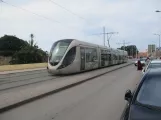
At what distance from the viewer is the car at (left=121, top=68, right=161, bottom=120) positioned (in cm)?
523

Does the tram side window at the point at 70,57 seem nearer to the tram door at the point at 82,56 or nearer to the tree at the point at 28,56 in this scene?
the tram door at the point at 82,56

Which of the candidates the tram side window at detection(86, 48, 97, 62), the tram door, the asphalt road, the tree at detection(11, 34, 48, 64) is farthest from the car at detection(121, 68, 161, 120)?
the tree at detection(11, 34, 48, 64)

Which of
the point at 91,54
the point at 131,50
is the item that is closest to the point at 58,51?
the point at 91,54

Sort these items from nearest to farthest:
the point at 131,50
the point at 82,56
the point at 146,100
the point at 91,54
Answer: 1. the point at 146,100
2. the point at 82,56
3. the point at 91,54
4. the point at 131,50

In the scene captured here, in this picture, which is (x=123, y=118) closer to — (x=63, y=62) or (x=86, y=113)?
(x=86, y=113)

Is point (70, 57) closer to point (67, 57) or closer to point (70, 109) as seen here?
point (67, 57)

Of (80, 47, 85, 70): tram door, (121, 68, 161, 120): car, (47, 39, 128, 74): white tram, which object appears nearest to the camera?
(121, 68, 161, 120): car

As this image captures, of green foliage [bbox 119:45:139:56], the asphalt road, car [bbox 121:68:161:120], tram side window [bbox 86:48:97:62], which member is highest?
green foliage [bbox 119:45:139:56]

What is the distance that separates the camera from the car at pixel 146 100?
523cm

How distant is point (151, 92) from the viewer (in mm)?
6117

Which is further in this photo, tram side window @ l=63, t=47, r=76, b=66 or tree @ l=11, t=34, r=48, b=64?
tree @ l=11, t=34, r=48, b=64

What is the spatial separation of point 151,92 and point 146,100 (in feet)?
0.91

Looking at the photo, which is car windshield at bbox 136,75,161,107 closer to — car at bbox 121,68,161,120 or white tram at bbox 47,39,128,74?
car at bbox 121,68,161,120

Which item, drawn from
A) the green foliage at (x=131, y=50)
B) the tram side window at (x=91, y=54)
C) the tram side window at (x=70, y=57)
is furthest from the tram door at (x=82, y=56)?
the green foliage at (x=131, y=50)
